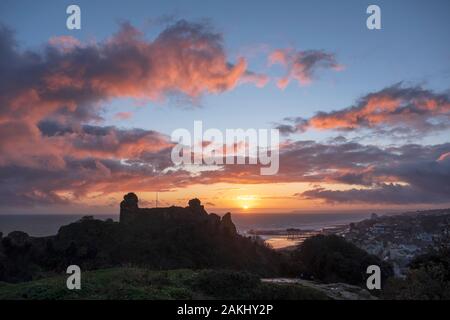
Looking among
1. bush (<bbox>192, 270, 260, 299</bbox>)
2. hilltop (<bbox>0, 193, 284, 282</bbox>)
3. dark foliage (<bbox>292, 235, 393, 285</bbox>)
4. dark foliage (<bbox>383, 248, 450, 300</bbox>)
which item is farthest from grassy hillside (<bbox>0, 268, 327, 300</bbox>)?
hilltop (<bbox>0, 193, 284, 282</bbox>)

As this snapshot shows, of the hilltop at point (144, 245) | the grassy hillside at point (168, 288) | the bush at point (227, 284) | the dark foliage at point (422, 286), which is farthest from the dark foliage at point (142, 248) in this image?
the bush at point (227, 284)

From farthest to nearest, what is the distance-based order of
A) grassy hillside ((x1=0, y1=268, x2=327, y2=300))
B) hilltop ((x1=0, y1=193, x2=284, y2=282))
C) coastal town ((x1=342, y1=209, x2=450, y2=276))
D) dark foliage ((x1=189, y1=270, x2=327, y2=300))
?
coastal town ((x1=342, y1=209, x2=450, y2=276))
hilltop ((x1=0, y1=193, x2=284, y2=282))
dark foliage ((x1=189, y1=270, x2=327, y2=300))
grassy hillside ((x1=0, y1=268, x2=327, y2=300))

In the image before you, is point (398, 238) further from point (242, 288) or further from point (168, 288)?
point (168, 288)

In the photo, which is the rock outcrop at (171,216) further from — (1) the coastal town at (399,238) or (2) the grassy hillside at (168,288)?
(2) the grassy hillside at (168,288)

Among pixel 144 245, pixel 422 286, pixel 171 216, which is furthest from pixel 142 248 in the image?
pixel 422 286

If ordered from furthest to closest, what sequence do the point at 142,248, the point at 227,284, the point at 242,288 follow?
the point at 142,248 < the point at 227,284 < the point at 242,288

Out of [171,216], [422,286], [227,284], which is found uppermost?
[171,216]

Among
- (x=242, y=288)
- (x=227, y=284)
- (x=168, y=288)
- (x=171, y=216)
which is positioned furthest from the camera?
(x=171, y=216)

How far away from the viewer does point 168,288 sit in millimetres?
14633

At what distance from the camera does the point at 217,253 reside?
171ft

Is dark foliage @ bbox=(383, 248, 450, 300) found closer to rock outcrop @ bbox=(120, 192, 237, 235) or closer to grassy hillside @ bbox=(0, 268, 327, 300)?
grassy hillside @ bbox=(0, 268, 327, 300)

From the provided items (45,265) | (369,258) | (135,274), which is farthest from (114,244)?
(135,274)

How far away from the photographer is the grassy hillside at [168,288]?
44.8ft

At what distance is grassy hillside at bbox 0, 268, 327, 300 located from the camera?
13.7 meters
